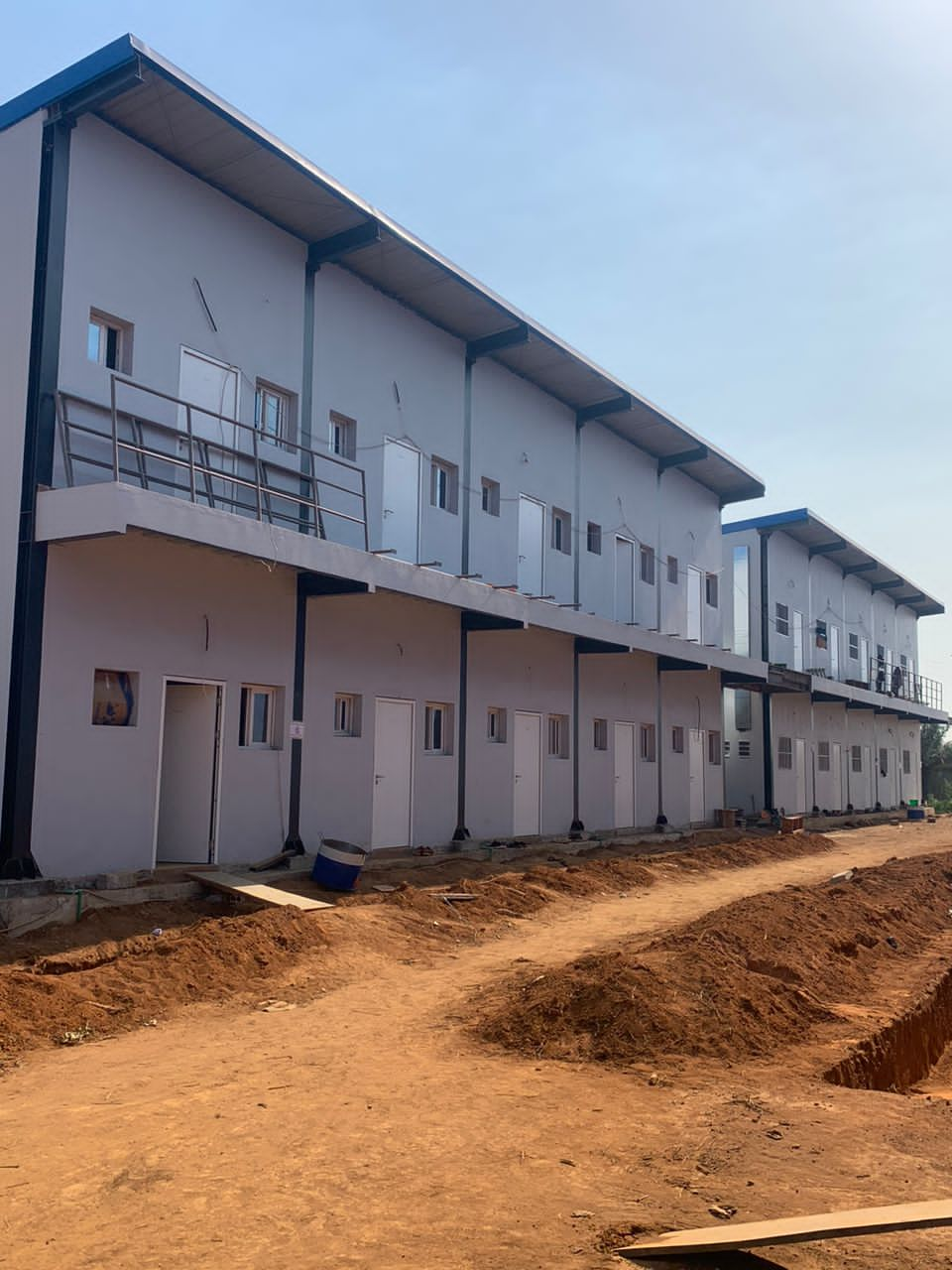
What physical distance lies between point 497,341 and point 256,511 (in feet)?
21.7

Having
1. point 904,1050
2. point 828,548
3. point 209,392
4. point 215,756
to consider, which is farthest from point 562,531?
point 828,548

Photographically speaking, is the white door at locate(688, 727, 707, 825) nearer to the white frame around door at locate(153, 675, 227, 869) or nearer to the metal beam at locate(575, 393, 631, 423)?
the metal beam at locate(575, 393, 631, 423)

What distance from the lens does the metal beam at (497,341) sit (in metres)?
18.3

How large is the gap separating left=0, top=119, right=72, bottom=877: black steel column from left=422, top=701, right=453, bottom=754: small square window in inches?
291

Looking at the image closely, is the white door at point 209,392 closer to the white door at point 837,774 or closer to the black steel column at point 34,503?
the black steel column at point 34,503

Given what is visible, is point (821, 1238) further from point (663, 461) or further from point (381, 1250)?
point (663, 461)

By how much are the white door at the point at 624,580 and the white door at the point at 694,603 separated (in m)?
3.28

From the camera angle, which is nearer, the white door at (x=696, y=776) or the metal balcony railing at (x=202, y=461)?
the metal balcony railing at (x=202, y=461)

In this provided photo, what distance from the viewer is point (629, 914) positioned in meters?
13.7

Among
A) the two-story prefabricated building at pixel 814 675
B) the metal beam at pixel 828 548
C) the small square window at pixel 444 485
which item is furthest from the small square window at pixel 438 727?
the metal beam at pixel 828 548

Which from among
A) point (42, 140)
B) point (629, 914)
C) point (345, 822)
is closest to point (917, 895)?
point (629, 914)

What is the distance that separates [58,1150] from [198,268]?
10848 millimetres

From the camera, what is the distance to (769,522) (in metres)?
33.2

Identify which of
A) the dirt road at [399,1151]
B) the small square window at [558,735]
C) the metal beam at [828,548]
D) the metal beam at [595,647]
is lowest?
the dirt road at [399,1151]
